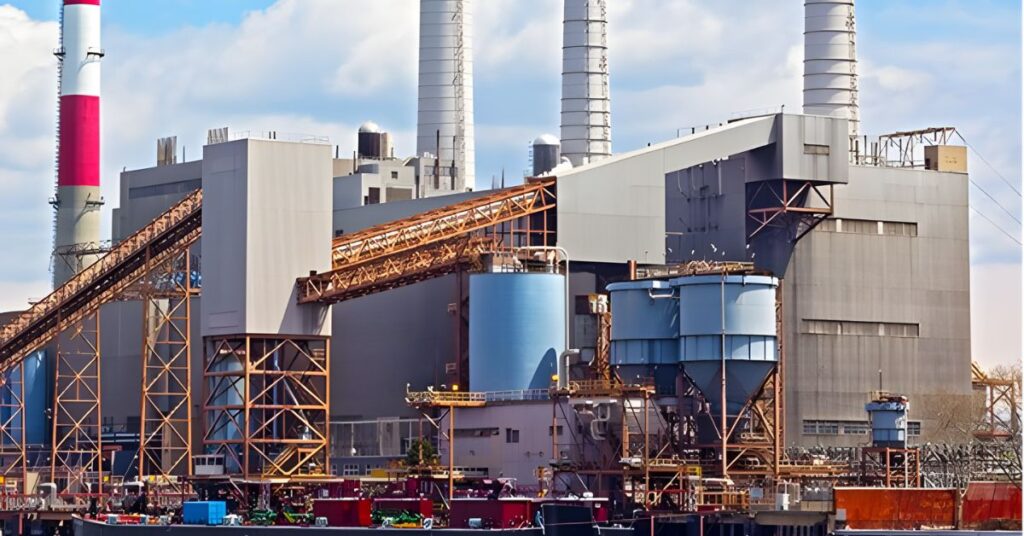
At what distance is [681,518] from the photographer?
7962 centimetres

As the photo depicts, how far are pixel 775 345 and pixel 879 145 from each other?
38.8 metres

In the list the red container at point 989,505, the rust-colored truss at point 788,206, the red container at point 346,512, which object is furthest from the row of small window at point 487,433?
the rust-colored truss at point 788,206

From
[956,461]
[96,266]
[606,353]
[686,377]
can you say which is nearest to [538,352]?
[606,353]

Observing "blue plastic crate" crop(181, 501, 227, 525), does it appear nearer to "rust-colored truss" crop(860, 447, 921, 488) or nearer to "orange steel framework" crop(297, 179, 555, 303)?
"orange steel framework" crop(297, 179, 555, 303)

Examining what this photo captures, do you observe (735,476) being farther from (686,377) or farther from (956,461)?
(956,461)

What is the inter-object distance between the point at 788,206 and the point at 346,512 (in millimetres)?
32748

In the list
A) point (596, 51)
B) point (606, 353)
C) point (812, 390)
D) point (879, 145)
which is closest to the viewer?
point (606, 353)

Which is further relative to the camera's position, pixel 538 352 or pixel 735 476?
pixel 538 352

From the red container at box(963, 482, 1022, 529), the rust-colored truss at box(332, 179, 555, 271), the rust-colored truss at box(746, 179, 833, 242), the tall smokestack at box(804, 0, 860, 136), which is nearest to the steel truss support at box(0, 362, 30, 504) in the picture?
the rust-colored truss at box(332, 179, 555, 271)

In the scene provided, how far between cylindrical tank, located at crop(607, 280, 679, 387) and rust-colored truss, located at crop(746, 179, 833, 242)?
22.4 metres

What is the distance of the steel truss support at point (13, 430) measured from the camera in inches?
4630

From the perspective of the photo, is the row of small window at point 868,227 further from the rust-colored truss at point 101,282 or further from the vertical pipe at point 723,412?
the rust-colored truss at point 101,282

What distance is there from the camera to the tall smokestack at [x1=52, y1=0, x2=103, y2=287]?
416 ft

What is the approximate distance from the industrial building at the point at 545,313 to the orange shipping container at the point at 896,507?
876cm
